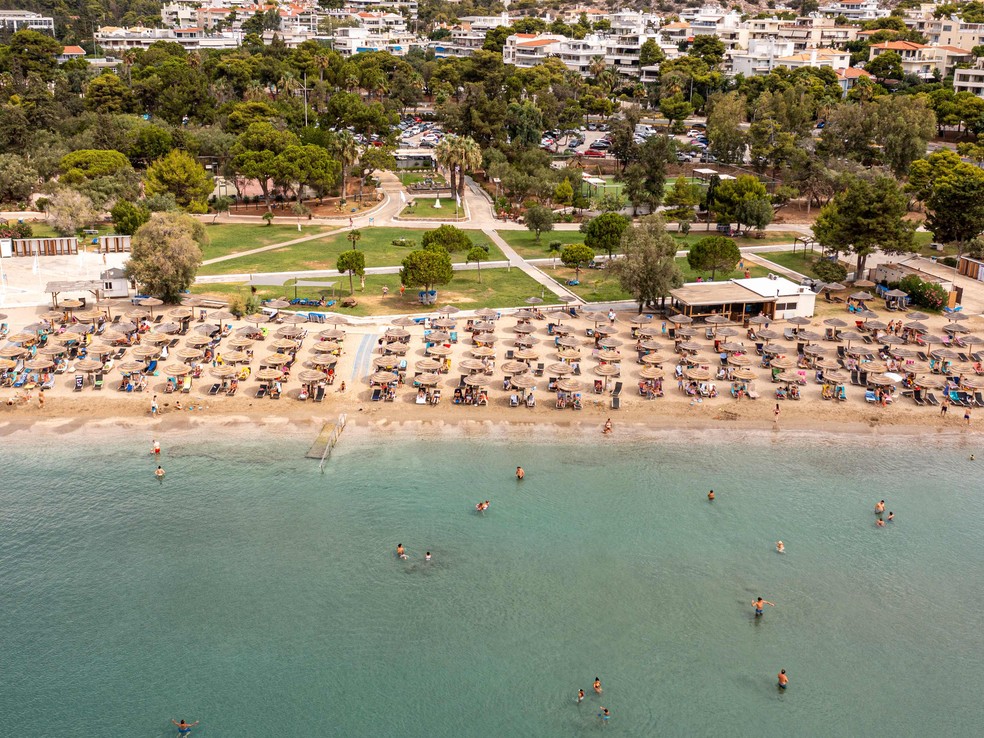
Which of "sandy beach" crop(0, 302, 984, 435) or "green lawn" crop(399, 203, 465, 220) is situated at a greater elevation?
"green lawn" crop(399, 203, 465, 220)

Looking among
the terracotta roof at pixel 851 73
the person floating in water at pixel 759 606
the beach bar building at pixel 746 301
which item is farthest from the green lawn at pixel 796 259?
the terracotta roof at pixel 851 73

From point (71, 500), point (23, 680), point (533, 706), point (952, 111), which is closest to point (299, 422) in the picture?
point (71, 500)

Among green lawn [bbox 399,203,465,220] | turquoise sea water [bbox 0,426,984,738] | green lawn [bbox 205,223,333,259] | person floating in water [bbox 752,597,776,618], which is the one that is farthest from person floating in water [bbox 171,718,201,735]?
green lawn [bbox 399,203,465,220]

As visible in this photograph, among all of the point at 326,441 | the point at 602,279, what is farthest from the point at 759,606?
the point at 602,279

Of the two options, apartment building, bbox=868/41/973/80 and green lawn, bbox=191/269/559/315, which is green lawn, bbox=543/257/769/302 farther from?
apartment building, bbox=868/41/973/80

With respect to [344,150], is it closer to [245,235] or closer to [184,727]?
[245,235]

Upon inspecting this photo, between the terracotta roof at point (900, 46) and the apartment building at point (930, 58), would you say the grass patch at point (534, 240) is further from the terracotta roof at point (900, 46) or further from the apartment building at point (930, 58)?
the terracotta roof at point (900, 46)

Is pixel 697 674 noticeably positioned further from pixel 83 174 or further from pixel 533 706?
pixel 83 174
